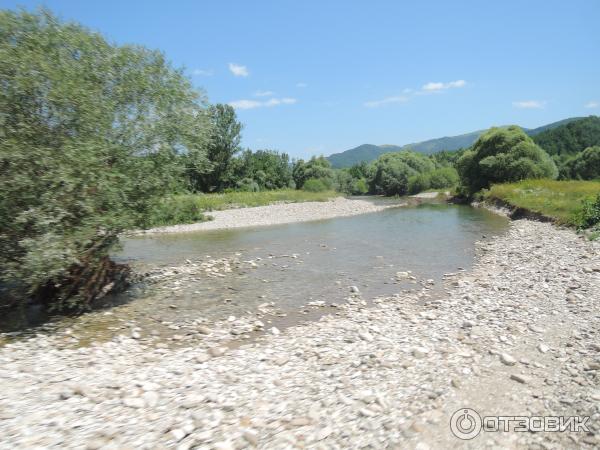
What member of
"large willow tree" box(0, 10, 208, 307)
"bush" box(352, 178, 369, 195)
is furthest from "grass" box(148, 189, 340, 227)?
"bush" box(352, 178, 369, 195)

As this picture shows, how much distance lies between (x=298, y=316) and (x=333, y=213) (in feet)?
131

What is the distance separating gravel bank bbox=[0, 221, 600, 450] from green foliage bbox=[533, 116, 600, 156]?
12630 cm

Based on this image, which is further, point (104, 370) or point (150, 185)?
point (150, 185)

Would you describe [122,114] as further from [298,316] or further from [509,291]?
[509,291]

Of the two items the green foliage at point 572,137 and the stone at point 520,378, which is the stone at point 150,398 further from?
the green foliage at point 572,137

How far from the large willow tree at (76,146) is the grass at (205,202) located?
77 centimetres

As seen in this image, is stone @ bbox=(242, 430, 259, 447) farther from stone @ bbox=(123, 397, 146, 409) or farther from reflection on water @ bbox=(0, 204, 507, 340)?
reflection on water @ bbox=(0, 204, 507, 340)

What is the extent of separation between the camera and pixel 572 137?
122 meters

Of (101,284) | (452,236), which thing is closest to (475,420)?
(101,284)

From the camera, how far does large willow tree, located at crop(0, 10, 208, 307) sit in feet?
34.0

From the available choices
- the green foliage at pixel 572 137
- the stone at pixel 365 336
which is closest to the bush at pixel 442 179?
the green foliage at pixel 572 137

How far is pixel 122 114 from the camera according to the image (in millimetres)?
12531

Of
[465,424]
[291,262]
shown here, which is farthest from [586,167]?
[465,424]

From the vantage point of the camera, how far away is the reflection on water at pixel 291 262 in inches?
510
